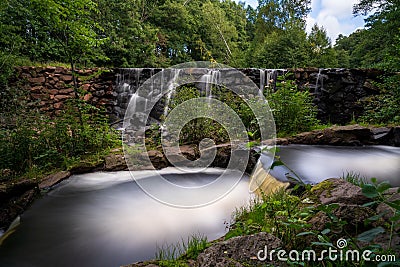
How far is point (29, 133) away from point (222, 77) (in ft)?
18.8

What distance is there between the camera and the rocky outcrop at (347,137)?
Answer: 198 inches

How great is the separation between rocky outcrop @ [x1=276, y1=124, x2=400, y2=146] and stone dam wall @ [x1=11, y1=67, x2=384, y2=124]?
235cm

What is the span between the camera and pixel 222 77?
827cm

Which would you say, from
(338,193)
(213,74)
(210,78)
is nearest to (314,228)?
(338,193)

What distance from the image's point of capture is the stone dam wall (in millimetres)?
7598

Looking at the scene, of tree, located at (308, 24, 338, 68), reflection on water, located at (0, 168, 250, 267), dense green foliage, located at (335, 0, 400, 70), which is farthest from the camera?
tree, located at (308, 24, 338, 68)

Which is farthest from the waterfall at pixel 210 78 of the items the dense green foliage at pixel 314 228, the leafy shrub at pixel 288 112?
the dense green foliage at pixel 314 228

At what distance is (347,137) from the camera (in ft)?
16.8

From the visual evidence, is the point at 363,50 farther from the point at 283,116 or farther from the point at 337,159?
the point at 337,159

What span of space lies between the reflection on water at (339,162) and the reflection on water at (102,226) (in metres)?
0.84

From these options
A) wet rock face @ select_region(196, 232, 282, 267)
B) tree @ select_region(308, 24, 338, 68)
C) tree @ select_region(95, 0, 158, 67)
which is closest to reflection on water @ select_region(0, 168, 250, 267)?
wet rock face @ select_region(196, 232, 282, 267)

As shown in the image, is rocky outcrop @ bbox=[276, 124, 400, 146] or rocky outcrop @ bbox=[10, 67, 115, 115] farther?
rocky outcrop @ bbox=[10, 67, 115, 115]

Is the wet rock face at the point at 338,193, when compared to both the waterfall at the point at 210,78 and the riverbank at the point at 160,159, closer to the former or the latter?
the riverbank at the point at 160,159

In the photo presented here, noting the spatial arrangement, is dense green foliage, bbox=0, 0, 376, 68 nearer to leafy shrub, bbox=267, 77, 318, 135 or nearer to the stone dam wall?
the stone dam wall
